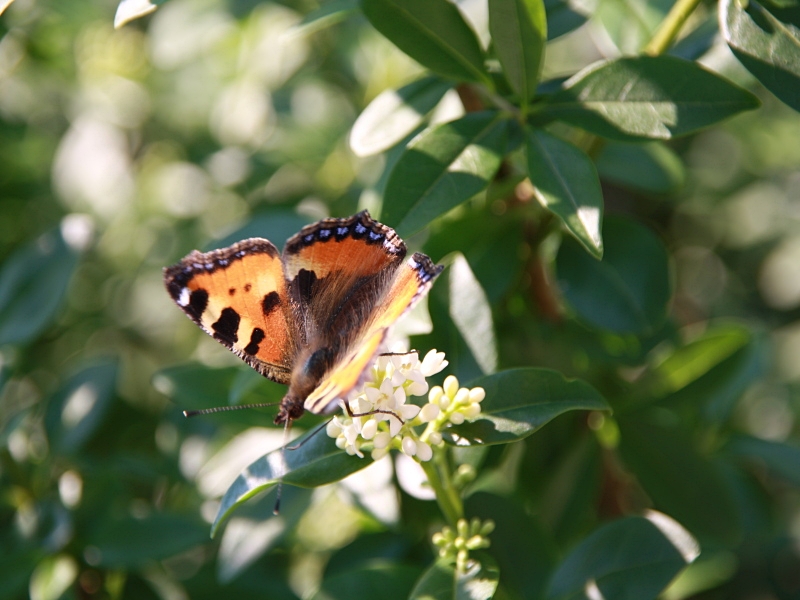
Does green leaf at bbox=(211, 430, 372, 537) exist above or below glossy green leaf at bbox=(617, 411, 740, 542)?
above

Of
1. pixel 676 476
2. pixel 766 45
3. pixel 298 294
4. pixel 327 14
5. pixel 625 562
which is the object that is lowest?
pixel 676 476

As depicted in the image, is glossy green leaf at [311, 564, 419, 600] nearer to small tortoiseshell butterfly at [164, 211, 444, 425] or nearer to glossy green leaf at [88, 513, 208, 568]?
small tortoiseshell butterfly at [164, 211, 444, 425]

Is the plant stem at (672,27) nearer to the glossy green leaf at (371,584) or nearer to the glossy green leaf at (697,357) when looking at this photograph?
the glossy green leaf at (697,357)

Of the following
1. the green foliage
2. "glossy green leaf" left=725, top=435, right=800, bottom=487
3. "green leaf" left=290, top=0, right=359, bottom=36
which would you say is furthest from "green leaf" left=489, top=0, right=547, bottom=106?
"glossy green leaf" left=725, top=435, right=800, bottom=487

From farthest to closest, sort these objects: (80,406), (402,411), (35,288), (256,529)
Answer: (80,406) → (35,288) → (256,529) → (402,411)

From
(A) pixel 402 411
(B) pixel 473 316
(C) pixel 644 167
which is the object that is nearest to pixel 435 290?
(B) pixel 473 316

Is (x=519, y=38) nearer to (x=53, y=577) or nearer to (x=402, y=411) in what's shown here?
(x=402, y=411)

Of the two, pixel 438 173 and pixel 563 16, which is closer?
pixel 438 173

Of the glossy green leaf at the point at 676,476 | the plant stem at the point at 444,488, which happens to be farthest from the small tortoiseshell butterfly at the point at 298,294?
the glossy green leaf at the point at 676,476
